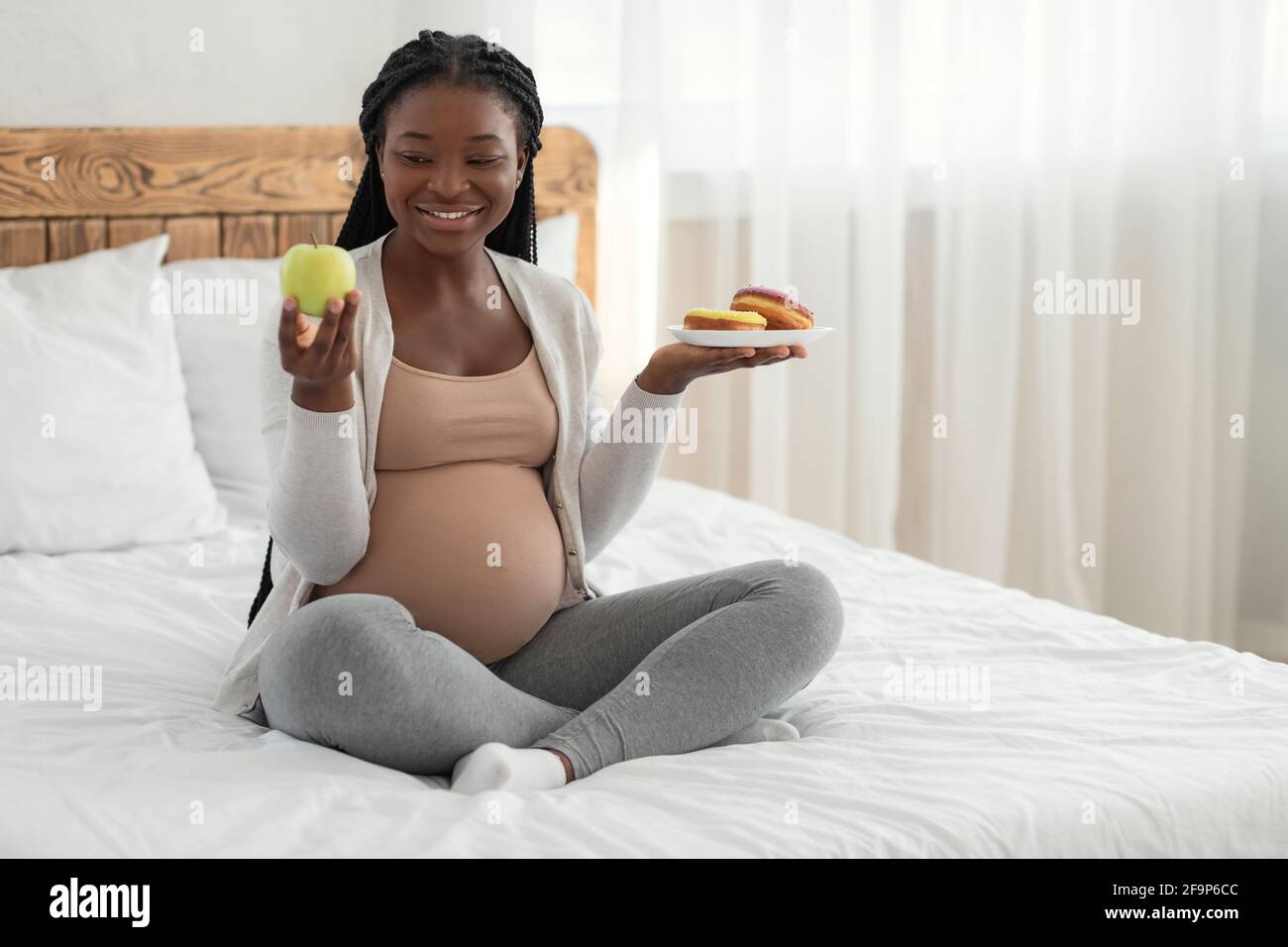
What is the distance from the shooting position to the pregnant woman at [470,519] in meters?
1.09

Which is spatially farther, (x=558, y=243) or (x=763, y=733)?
(x=558, y=243)

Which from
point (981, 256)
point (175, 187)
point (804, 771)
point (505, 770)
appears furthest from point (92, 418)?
point (981, 256)

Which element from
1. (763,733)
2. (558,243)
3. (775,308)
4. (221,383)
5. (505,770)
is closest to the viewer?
(505,770)

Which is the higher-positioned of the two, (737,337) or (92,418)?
(737,337)

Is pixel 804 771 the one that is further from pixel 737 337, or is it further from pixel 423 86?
pixel 423 86

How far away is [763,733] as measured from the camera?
3.97ft

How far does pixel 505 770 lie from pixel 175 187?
1.69 metres

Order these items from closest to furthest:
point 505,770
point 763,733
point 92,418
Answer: point 505,770 < point 763,733 < point 92,418

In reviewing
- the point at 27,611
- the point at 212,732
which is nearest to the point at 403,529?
the point at 212,732

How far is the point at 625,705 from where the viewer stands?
1.14m

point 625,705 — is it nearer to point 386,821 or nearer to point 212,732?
point 386,821

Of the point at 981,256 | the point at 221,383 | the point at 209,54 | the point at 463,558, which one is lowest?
the point at 463,558
